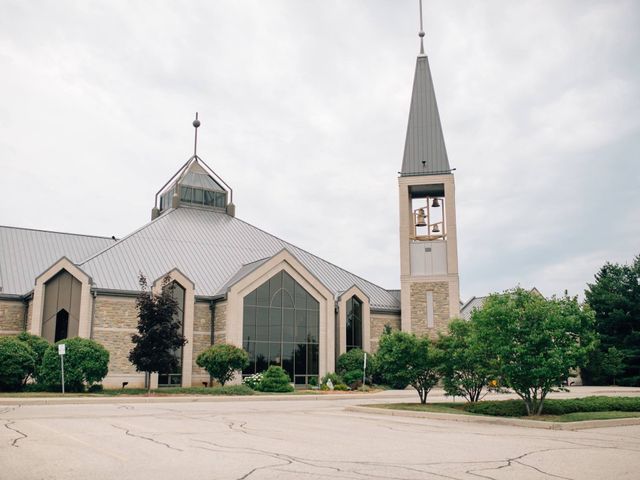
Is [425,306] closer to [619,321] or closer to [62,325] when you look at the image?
[619,321]

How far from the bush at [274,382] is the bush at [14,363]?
1127 cm

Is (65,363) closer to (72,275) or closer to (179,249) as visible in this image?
(72,275)

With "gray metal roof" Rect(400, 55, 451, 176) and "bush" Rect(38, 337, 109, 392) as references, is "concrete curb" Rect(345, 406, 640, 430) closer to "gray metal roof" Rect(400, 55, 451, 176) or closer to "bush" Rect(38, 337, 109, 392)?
"bush" Rect(38, 337, 109, 392)

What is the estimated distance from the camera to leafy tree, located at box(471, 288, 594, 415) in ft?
58.7

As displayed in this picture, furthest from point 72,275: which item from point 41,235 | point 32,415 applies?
point 32,415

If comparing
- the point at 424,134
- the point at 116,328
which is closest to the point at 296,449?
the point at 116,328

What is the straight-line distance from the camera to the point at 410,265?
4456cm

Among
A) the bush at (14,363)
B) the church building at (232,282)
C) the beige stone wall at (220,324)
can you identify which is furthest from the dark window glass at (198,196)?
the bush at (14,363)

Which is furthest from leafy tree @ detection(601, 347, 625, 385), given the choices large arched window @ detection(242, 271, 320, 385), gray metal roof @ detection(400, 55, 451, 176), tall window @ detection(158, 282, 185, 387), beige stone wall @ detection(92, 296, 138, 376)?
beige stone wall @ detection(92, 296, 138, 376)

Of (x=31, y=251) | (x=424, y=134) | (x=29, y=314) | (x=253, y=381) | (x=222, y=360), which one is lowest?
(x=253, y=381)

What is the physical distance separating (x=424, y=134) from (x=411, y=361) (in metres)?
25.3

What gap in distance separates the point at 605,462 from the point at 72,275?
30409 mm

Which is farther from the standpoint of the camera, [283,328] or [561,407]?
[283,328]

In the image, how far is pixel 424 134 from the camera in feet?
151
